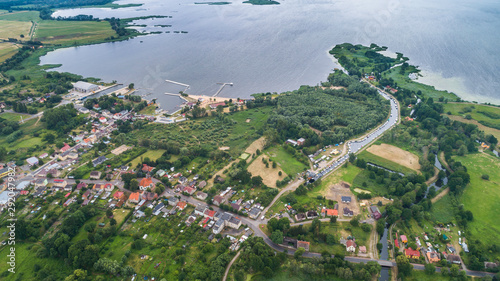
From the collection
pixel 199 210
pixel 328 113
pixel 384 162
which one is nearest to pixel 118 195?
pixel 199 210

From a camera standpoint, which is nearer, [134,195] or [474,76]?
[134,195]

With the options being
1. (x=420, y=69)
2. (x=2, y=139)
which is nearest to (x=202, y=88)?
(x=2, y=139)

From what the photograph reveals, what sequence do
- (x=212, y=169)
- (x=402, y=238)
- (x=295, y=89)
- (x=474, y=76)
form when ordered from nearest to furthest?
(x=402, y=238) → (x=212, y=169) → (x=295, y=89) → (x=474, y=76)

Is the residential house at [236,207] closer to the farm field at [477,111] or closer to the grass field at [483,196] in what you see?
the grass field at [483,196]

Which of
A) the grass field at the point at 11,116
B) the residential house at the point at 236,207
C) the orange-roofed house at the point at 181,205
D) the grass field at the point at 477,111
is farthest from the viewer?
the grass field at the point at 477,111

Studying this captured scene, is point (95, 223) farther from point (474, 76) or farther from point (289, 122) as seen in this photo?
point (474, 76)

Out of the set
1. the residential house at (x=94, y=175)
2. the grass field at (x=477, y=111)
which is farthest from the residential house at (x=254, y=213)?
the grass field at (x=477, y=111)
